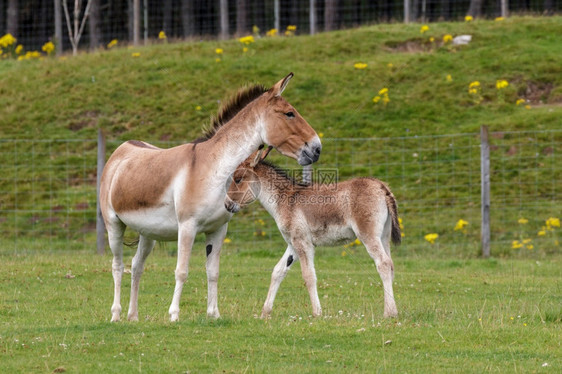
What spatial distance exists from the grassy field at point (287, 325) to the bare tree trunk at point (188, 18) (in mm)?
32456

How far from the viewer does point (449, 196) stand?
19250mm

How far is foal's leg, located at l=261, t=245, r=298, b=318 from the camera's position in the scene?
9734 mm

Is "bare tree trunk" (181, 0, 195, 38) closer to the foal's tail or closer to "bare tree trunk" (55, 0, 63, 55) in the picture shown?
"bare tree trunk" (55, 0, 63, 55)

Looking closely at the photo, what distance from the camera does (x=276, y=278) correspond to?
9.96 metres

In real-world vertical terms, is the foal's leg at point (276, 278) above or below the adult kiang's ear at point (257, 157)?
below

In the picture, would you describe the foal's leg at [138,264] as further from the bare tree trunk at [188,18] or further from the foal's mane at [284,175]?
the bare tree trunk at [188,18]

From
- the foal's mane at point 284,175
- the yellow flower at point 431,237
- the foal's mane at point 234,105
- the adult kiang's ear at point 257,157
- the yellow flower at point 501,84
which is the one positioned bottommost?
the yellow flower at point 431,237

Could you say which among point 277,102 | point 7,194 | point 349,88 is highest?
point 277,102

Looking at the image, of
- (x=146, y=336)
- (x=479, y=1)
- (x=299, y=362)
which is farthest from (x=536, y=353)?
(x=479, y=1)

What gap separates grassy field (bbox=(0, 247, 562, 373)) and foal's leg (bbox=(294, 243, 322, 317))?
0.16 m

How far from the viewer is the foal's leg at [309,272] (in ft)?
31.4

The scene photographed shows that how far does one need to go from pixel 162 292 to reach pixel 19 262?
4.24 meters

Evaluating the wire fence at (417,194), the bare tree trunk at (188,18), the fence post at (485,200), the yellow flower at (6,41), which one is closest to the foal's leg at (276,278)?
the wire fence at (417,194)

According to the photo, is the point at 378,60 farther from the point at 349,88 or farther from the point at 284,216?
the point at 284,216
